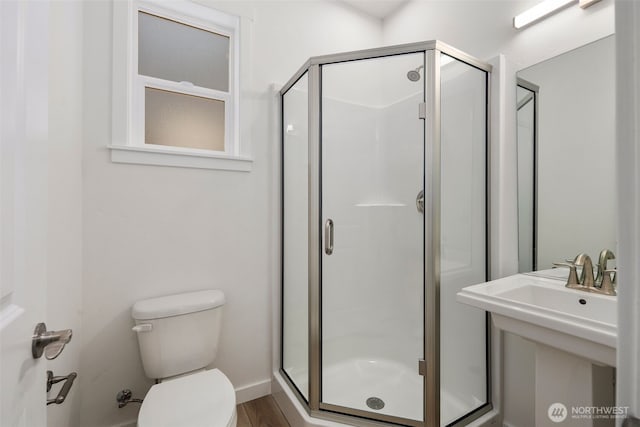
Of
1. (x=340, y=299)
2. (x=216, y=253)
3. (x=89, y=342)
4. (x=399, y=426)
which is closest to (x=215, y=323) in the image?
(x=216, y=253)

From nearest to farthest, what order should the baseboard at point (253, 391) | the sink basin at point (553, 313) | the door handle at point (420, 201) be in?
the sink basin at point (553, 313)
the door handle at point (420, 201)
the baseboard at point (253, 391)

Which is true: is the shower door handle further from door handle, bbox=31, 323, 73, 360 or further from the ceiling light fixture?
the ceiling light fixture

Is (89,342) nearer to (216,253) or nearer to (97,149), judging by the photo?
(216,253)

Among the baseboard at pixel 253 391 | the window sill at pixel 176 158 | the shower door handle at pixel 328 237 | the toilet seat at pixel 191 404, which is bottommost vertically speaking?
the baseboard at pixel 253 391

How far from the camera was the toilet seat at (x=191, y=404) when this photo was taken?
3.59 feet

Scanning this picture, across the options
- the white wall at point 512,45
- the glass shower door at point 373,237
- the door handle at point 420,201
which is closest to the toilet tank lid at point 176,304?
the glass shower door at point 373,237

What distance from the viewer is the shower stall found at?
1419mm

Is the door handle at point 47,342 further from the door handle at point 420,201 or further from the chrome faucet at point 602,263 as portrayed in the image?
the chrome faucet at point 602,263

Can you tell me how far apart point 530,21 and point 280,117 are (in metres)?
1.38

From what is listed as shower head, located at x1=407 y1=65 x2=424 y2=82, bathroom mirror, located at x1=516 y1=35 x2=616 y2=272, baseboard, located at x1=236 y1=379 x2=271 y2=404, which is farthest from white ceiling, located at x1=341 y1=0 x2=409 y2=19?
baseboard, located at x1=236 y1=379 x2=271 y2=404

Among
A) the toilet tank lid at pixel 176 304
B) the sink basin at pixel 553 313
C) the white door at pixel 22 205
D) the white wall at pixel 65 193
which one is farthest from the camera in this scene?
the toilet tank lid at pixel 176 304

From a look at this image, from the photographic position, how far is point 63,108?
1.18m

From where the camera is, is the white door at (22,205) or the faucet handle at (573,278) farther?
the faucet handle at (573,278)

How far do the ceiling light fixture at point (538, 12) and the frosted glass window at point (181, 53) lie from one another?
64.5 inches
